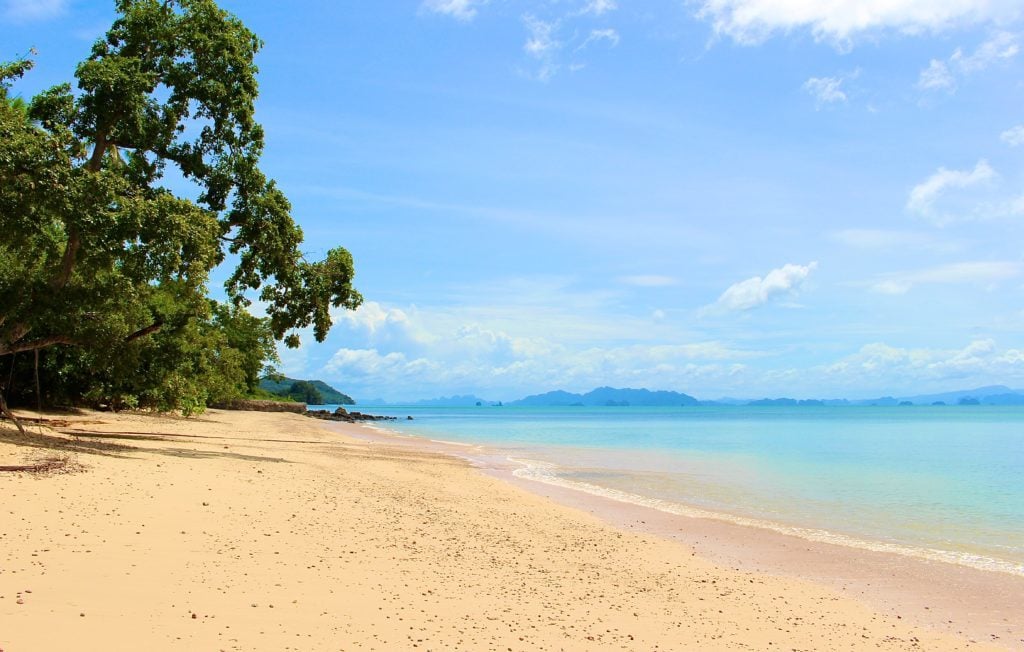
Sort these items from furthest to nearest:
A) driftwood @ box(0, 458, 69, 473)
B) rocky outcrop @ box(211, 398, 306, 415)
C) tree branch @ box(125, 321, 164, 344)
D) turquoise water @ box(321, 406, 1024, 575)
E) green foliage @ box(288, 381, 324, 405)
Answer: green foliage @ box(288, 381, 324, 405) < rocky outcrop @ box(211, 398, 306, 415) < tree branch @ box(125, 321, 164, 344) < turquoise water @ box(321, 406, 1024, 575) < driftwood @ box(0, 458, 69, 473)

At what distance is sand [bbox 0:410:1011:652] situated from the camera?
5.68m

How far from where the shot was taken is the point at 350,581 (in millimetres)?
7273

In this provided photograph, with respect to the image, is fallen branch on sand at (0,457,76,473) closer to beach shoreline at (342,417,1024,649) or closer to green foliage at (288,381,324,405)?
beach shoreline at (342,417,1024,649)

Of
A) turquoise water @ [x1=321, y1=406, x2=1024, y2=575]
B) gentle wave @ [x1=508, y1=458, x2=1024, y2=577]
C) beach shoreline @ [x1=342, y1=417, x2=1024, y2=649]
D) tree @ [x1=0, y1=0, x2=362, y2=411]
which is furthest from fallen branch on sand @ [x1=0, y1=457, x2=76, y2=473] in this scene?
turquoise water @ [x1=321, y1=406, x2=1024, y2=575]

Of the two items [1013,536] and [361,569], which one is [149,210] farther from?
[1013,536]

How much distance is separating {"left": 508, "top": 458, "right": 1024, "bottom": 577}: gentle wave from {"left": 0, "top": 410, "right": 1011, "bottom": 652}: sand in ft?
10.7

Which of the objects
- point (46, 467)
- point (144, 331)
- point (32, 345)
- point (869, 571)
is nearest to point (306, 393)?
point (144, 331)

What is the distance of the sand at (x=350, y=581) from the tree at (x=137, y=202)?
4512 millimetres

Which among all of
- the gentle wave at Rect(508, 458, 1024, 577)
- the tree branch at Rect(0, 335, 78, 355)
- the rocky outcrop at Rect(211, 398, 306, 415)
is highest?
the tree branch at Rect(0, 335, 78, 355)

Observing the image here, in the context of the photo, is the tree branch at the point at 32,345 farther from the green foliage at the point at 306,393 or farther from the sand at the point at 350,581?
the green foliage at the point at 306,393

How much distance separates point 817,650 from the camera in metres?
6.46

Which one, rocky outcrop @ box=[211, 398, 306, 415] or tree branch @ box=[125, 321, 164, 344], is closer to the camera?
tree branch @ box=[125, 321, 164, 344]

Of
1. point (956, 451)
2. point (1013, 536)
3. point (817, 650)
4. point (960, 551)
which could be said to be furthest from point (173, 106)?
point (956, 451)

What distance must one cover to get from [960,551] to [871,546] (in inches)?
55.8
